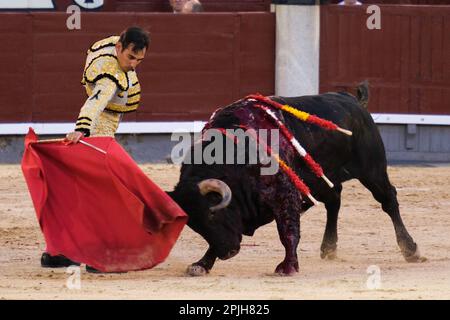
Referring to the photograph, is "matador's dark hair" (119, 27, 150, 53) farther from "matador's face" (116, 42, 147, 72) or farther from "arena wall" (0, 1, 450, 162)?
"arena wall" (0, 1, 450, 162)

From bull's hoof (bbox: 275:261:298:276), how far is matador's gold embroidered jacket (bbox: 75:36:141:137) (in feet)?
3.25

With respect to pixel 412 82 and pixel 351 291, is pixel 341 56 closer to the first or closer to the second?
pixel 412 82

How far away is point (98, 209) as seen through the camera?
5.80m

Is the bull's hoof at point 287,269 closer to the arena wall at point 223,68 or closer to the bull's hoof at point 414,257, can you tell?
the bull's hoof at point 414,257

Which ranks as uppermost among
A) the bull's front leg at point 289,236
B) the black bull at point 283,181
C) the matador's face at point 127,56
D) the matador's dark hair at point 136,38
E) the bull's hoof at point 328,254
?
the matador's dark hair at point 136,38

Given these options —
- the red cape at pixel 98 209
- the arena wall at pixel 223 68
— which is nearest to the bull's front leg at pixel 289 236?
the red cape at pixel 98 209

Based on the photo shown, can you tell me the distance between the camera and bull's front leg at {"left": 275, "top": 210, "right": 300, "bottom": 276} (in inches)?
232

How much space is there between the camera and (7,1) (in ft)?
36.6

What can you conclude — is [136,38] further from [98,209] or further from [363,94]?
[363,94]

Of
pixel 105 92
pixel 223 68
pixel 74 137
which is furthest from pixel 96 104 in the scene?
pixel 223 68

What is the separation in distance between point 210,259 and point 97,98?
88 centimetres

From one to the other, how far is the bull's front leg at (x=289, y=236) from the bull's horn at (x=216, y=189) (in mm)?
368

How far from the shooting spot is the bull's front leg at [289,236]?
5898 millimetres

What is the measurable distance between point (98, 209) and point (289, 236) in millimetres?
868
